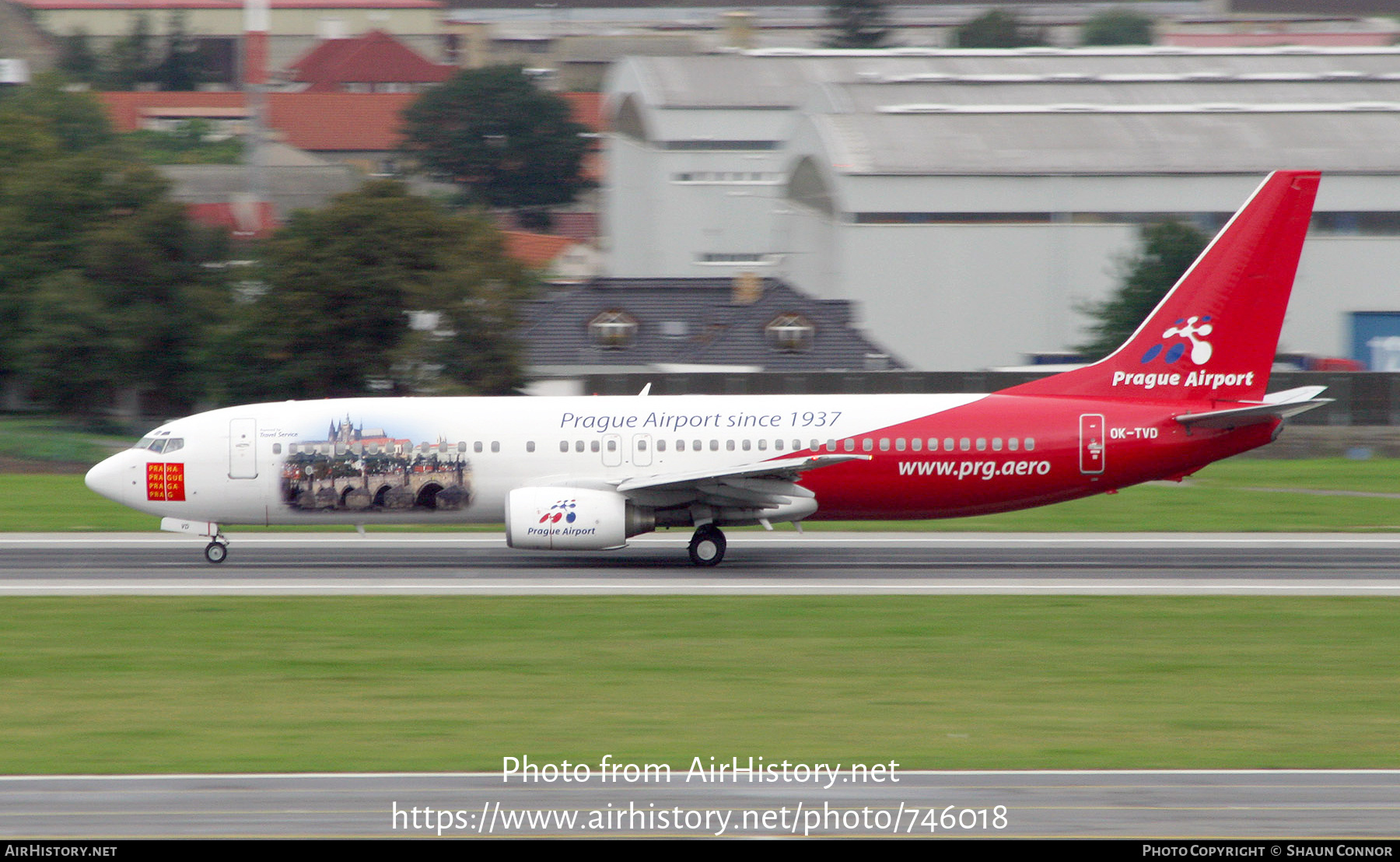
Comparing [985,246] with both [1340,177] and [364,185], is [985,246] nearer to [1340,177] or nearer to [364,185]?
[1340,177]

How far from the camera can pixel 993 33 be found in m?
143

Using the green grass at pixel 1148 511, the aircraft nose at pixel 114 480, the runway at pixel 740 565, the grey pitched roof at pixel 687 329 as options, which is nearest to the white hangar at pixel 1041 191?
the grey pitched roof at pixel 687 329

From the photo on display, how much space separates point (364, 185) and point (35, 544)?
25.6 metres

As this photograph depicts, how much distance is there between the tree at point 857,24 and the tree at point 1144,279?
271 feet

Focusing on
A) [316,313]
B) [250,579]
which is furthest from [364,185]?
[250,579]

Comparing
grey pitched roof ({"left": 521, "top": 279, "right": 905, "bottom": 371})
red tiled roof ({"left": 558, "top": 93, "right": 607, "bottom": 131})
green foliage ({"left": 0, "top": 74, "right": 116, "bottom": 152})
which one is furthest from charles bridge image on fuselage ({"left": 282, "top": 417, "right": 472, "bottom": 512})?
red tiled roof ({"left": 558, "top": 93, "right": 607, "bottom": 131})

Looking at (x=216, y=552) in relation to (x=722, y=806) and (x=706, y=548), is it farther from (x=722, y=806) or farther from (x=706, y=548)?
(x=722, y=806)

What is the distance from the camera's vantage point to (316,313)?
5266 centimetres

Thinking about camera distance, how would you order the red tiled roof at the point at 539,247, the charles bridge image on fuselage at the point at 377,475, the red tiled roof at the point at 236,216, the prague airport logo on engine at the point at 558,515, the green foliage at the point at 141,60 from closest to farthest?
the prague airport logo on engine at the point at 558,515 → the charles bridge image on fuselage at the point at 377,475 → the red tiled roof at the point at 236,216 → the red tiled roof at the point at 539,247 → the green foliage at the point at 141,60

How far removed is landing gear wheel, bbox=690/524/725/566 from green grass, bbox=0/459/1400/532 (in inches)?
207

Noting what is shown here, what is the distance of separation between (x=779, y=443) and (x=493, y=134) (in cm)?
10373

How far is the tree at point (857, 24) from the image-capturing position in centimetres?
14926

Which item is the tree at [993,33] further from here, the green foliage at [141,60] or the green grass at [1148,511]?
the green grass at [1148,511]

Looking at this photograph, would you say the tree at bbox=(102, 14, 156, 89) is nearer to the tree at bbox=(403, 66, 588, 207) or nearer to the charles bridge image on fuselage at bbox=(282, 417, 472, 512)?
the tree at bbox=(403, 66, 588, 207)
